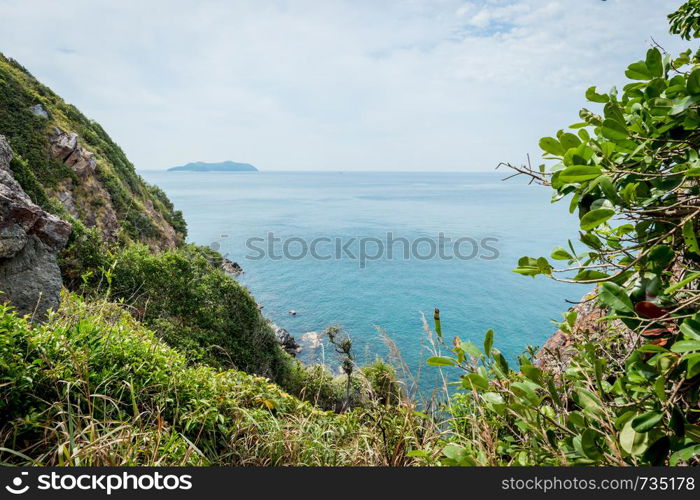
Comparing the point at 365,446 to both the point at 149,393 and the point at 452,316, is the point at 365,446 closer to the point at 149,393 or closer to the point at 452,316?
the point at 149,393

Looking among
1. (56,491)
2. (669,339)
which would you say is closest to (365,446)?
(56,491)

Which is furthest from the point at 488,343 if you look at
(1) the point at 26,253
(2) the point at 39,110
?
(2) the point at 39,110

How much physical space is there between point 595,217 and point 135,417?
3.19m

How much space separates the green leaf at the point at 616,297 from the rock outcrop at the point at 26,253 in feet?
23.8

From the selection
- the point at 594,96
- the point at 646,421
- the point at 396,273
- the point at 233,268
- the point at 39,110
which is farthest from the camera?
the point at 396,273

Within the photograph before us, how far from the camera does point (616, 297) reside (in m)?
1.15

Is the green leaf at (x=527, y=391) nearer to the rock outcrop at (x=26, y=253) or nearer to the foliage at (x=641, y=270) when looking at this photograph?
the foliage at (x=641, y=270)

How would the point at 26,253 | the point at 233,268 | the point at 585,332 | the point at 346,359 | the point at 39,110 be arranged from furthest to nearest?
the point at 233,268, the point at 39,110, the point at 26,253, the point at 346,359, the point at 585,332

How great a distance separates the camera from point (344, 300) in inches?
1581

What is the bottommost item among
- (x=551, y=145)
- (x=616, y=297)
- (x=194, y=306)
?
(x=194, y=306)

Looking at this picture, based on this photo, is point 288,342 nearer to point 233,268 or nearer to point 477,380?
point 233,268

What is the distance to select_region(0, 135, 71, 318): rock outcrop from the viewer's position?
5930mm

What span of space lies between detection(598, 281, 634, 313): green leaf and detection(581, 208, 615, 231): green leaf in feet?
0.67

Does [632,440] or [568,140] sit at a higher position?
[568,140]
